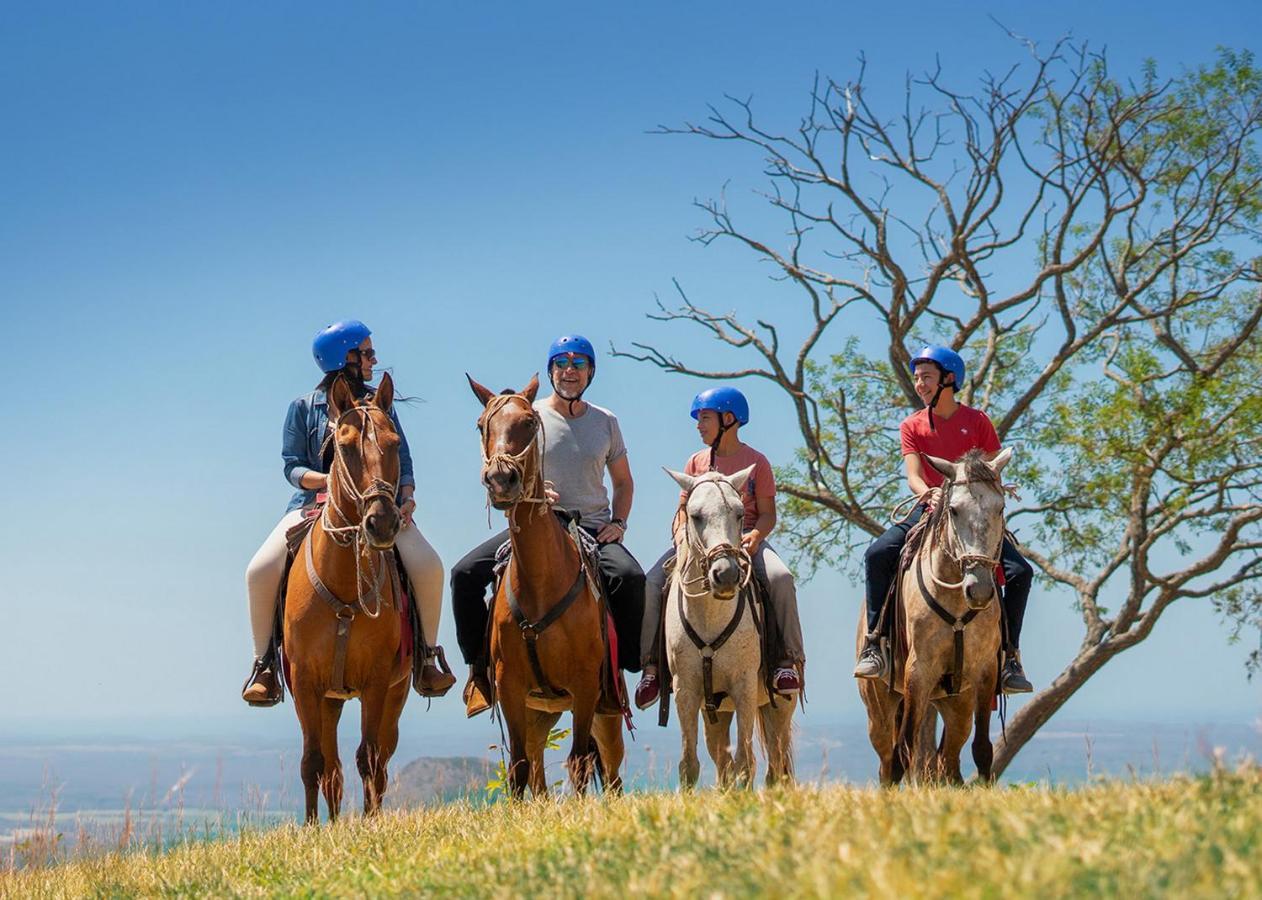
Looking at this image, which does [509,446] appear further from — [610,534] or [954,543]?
[954,543]

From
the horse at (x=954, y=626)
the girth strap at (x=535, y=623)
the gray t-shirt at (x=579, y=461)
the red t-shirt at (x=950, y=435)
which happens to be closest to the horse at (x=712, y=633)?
the girth strap at (x=535, y=623)

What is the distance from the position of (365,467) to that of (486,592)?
5.51 feet

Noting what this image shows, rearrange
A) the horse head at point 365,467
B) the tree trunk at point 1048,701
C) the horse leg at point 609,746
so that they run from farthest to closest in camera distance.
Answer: the tree trunk at point 1048,701 → the horse leg at point 609,746 → the horse head at point 365,467

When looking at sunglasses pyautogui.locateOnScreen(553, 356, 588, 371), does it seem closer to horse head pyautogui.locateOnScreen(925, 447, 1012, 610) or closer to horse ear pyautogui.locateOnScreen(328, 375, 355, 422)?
horse ear pyautogui.locateOnScreen(328, 375, 355, 422)

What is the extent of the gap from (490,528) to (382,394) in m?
1.22

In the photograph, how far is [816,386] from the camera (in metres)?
23.5

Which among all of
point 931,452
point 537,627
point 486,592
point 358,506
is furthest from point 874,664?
point 358,506

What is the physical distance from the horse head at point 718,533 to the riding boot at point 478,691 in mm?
1989

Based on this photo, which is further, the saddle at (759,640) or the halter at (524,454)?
the saddle at (759,640)

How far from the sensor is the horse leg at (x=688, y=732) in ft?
28.8

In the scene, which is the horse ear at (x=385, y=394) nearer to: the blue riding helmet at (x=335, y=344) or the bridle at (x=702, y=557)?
the blue riding helmet at (x=335, y=344)

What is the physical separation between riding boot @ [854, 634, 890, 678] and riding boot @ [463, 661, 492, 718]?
2844 millimetres

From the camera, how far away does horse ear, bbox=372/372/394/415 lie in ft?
30.3

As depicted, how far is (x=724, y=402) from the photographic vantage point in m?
9.98
